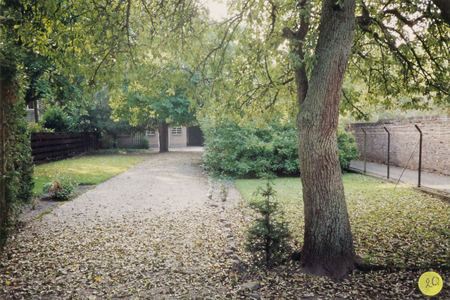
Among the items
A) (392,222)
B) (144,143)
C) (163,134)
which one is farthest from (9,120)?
(144,143)

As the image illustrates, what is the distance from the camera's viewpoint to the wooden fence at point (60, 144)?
17.8m

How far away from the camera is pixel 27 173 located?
7.00 m

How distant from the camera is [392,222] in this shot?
7.04 metres

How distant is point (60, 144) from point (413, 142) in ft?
66.7

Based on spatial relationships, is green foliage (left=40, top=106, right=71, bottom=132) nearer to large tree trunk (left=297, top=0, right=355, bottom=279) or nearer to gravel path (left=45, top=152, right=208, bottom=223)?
gravel path (left=45, top=152, right=208, bottom=223)

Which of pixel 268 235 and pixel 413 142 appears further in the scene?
pixel 413 142

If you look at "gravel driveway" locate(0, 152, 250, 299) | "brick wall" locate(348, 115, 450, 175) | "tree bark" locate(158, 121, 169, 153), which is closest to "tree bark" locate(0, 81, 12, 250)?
"gravel driveway" locate(0, 152, 250, 299)

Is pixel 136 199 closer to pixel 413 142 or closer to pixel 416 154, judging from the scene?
pixel 416 154

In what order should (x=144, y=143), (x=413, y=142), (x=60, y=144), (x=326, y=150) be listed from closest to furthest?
1. (x=326, y=150)
2. (x=413, y=142)
3. (x=60, y=144)
4. (x=144, y=143)

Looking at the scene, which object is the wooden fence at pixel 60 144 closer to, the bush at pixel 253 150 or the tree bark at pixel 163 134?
the tree bark at pixel 163 134

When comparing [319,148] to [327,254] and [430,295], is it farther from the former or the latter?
[430,295]

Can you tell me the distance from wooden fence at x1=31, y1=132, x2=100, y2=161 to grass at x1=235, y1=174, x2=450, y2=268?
12.5 metres

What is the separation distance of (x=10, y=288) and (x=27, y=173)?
346cm

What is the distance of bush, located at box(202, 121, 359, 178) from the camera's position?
537 inches
